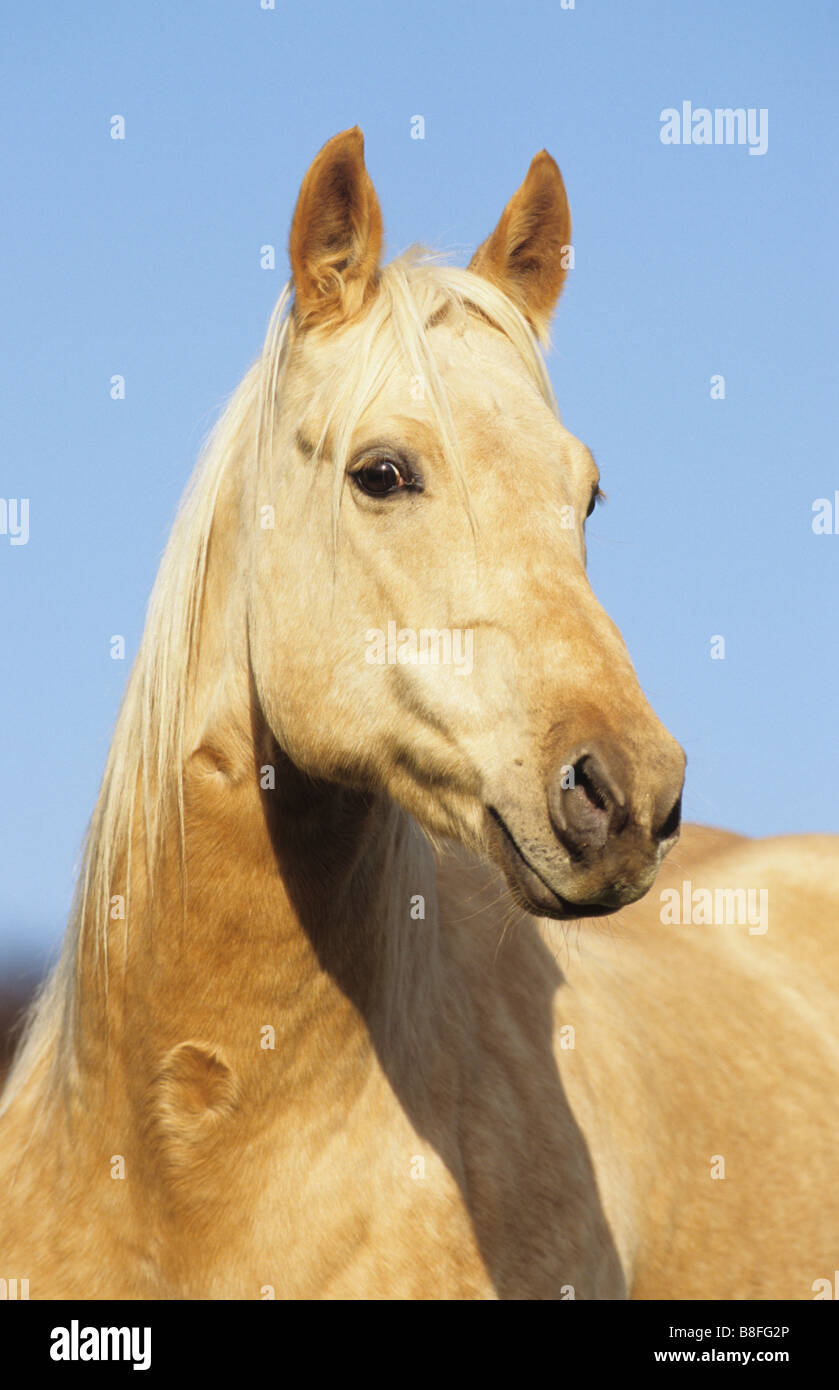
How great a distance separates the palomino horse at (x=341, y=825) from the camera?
→ 3.04m

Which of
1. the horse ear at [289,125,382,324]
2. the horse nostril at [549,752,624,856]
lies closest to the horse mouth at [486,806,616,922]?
the horse nostril at [549,752,624,856]

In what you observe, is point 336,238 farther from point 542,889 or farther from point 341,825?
point 542,889

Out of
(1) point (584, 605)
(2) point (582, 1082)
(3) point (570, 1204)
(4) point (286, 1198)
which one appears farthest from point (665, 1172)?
(1) point (584, 605)

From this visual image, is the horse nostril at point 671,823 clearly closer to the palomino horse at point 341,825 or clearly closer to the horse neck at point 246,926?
the palomino horse at point 341,825

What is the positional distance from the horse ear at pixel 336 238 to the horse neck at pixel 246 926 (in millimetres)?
738

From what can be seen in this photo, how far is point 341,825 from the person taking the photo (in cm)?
342

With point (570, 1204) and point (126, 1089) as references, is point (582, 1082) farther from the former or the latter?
point (126, 1089)

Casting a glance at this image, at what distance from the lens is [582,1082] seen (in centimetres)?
433

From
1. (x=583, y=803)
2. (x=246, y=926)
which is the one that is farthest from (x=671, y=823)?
(x=246, y=926)

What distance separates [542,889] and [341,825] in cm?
76

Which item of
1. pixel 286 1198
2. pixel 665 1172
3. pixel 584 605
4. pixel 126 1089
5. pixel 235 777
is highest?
pixel 584 605
